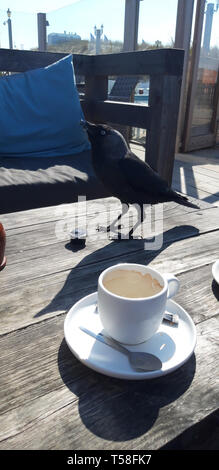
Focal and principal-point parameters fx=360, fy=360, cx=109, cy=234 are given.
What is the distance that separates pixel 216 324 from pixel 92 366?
0.29 metres

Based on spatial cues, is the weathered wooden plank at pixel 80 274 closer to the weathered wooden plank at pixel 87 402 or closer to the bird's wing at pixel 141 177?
the weathered wooden plank at pixel 87 402

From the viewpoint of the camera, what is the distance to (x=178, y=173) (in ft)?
14.2

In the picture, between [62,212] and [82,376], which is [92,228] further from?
[82,376]

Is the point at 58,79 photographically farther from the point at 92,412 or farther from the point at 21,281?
the point at 92,412

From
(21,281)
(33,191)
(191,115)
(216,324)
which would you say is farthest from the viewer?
(191,115)

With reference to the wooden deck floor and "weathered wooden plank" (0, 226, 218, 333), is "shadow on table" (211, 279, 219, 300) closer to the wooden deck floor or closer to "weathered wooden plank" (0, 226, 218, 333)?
"weathered wooden plank" (0, 226, 218, 333)

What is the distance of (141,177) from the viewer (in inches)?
51.8

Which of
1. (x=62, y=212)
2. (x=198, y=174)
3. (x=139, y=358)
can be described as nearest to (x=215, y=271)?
(x=139, y=358)

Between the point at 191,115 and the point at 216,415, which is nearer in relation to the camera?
the point at 216,415

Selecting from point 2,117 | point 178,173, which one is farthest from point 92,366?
point 178,173

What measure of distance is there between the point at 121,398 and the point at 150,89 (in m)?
2.26

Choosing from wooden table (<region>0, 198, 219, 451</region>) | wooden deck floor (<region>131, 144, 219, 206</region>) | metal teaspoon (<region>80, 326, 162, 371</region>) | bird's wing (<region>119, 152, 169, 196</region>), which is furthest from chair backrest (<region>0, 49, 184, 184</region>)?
metal teaspoon (<region>80, 326, 162, 371</region>)

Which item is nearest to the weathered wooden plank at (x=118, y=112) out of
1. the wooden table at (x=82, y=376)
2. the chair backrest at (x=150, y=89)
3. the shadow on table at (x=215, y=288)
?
the chair backrest at (x=150, y=89)

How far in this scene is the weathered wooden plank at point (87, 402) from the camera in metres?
0.47
